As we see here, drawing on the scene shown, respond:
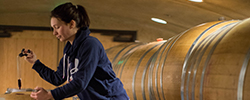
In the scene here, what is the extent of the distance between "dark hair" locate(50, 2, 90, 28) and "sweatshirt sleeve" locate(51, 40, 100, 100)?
0.16 metres

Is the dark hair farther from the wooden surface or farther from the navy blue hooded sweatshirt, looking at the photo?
the wooden surface

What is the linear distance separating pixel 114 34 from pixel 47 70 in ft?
25.1

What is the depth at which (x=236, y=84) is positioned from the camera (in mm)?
1574

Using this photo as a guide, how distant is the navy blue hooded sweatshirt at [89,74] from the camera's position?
1.31m

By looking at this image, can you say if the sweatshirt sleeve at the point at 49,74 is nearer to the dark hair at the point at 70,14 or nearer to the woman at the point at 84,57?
the woman at the point at 84,57

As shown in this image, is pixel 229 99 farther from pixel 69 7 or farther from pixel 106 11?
pixel 106 11

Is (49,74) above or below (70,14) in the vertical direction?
below

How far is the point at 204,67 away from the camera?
1.85 m

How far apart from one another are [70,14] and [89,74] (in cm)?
36

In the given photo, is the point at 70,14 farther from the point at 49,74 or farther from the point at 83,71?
the point at 49,74

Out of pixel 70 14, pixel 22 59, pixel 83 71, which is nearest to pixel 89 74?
pixel 83 71

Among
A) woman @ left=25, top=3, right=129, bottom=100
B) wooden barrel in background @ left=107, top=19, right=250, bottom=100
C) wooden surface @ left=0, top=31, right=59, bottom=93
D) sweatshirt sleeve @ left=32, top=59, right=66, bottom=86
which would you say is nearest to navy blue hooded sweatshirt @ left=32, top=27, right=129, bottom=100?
woman @ left=25, top=3, right=129, bottom=100

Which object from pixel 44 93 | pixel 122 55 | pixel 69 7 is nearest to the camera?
pixel 44 93

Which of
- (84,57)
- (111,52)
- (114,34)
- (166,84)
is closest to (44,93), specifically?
(84,57)
